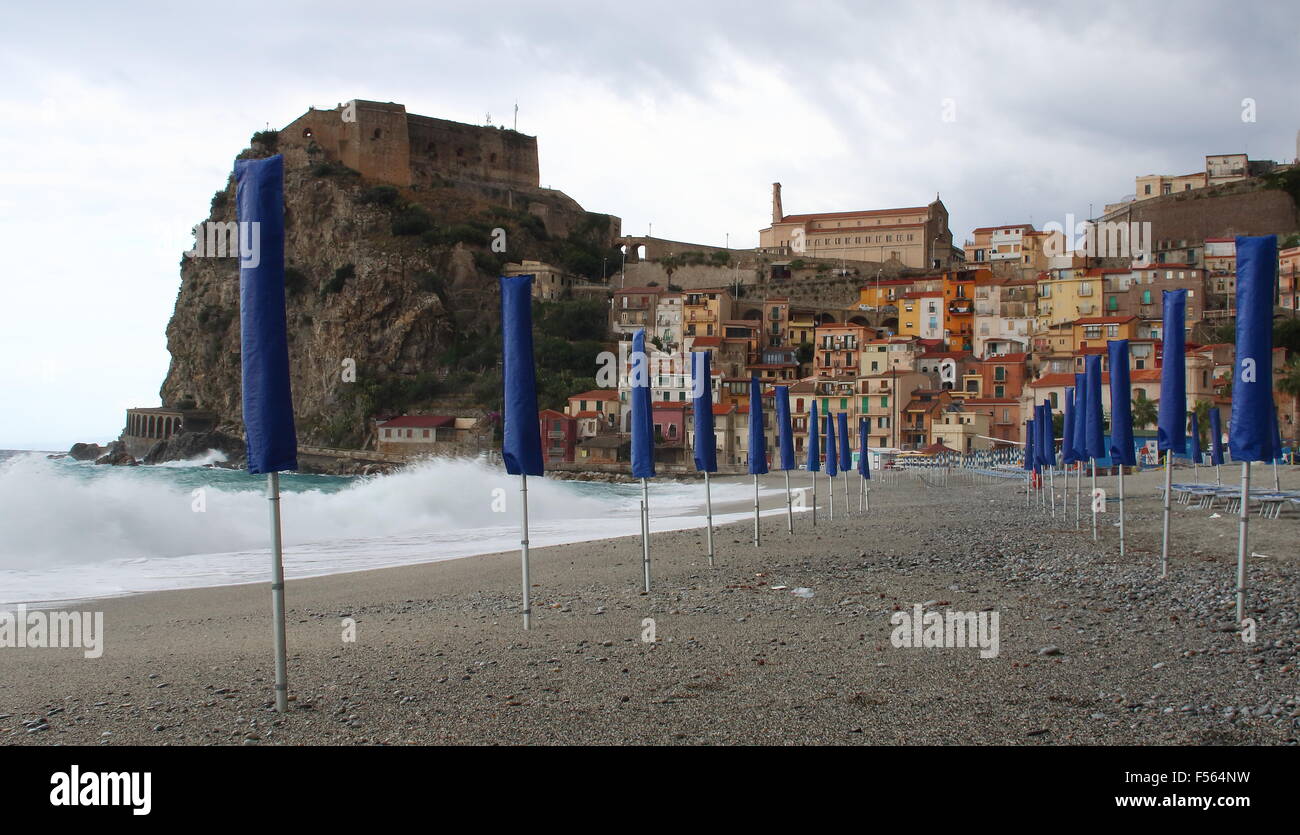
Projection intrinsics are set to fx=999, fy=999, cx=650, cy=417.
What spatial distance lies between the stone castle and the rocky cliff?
6.06 ft

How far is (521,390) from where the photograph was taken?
9438 millimetres

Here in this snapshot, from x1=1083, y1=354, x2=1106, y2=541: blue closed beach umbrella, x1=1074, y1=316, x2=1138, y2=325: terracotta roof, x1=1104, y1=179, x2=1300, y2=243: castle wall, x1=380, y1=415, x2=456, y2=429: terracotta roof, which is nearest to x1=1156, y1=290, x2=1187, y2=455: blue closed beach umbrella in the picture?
x1=1083, y1=354, x2=1106, y2=541: blue closed beach umbrella

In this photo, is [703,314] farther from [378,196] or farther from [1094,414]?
[1094,414]

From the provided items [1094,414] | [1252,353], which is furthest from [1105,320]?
[1252,353]

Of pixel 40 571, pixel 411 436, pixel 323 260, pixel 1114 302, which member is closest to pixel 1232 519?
pixel 40 571

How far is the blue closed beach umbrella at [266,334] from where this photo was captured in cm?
602

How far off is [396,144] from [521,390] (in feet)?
310

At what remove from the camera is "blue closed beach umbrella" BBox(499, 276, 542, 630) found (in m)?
9.31

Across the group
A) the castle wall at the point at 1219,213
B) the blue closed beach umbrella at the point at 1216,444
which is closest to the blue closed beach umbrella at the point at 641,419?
the blue closed beach umbrella at the point at 1216,444

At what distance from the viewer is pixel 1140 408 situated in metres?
51.8

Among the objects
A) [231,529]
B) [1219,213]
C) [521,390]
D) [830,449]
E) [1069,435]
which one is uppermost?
[1219,213]

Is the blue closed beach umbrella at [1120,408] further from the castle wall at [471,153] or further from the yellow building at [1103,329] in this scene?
the castle wall at [471,153]

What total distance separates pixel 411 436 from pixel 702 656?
68935mm

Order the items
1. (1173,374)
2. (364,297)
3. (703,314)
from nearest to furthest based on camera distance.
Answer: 1. (1173,374)
2. (703,314)
3. (364,297)
